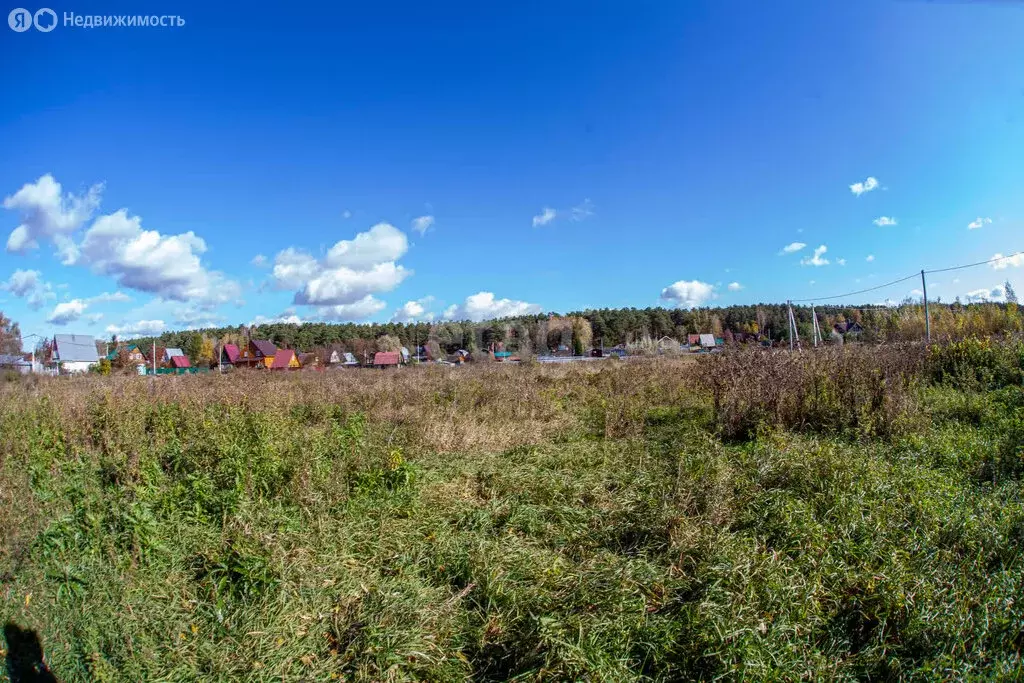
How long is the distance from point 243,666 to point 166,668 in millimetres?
416

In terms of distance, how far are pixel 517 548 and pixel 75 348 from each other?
5094cm

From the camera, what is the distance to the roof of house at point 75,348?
39.7 meters

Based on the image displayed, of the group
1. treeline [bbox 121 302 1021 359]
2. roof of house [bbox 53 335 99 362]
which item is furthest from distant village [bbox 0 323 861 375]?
treeline [bbox 121 302 1021 359]

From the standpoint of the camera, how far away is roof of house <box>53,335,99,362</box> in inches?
1561

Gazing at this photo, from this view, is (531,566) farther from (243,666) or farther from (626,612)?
(243,666)

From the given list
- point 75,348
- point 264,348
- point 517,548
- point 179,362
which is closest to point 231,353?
point 179,362

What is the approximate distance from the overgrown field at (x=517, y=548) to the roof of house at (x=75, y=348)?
43275mm

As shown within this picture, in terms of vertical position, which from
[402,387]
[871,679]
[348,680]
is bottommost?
[871,679]

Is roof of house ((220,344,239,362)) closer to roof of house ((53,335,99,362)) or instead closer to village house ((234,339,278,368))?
village house ((234,339,278,368))

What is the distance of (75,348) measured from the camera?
134 ft

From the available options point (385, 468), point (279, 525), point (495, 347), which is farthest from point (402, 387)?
point (495, 347)

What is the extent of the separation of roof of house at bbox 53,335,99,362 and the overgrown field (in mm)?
43275

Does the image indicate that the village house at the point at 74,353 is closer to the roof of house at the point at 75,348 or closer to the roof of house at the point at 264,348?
the roof of house at the point at 75,348

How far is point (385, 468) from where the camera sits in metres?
4.96
